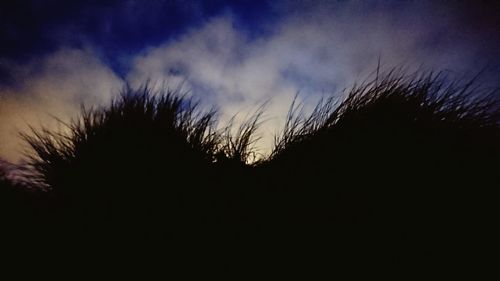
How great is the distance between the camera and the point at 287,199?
1561 millimetres

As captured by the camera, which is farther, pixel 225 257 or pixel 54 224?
pixel 54 224

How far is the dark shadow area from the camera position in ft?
4.43

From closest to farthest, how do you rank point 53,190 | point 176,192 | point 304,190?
point 304,190, point 176,192, point 53,190

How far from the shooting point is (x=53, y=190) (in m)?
1.99

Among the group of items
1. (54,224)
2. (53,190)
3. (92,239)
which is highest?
(53,190)

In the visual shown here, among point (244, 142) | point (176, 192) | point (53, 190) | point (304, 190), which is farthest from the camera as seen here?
point (244, 142)

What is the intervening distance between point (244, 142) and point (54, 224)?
1.55 m

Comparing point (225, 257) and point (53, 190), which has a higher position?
point (53, 190)

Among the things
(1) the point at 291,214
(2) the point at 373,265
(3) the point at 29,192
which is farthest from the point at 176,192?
(3) the point at 29,192

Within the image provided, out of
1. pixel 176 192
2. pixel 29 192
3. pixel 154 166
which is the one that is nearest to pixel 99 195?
pixel 154 166

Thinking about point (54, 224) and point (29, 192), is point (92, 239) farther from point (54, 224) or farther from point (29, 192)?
point (29, 192)

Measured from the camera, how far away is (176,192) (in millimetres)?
1658

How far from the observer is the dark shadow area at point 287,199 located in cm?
135

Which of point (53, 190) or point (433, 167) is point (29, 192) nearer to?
point (53, 190)
